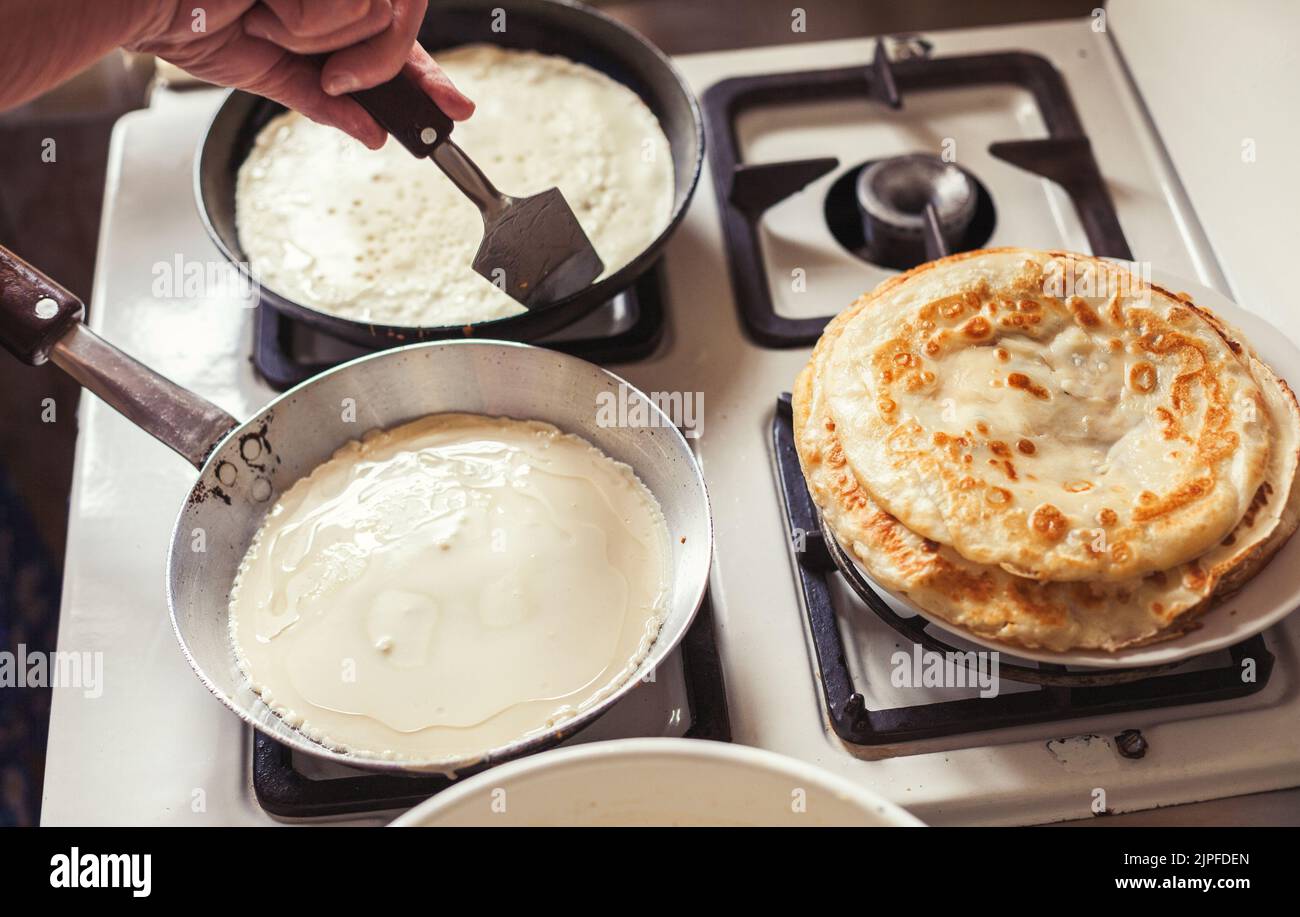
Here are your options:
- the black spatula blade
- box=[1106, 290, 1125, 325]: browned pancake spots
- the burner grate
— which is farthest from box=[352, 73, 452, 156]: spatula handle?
box=[1106, 290, 1125, 325]: browned pancake spots

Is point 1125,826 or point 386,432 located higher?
point 386,432

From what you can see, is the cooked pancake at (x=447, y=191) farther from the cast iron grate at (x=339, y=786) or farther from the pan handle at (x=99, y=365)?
the cast iron grate at (x=339, y=786)

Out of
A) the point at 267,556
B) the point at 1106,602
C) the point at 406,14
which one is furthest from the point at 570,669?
the point at 406,14

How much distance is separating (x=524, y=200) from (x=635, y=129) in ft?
1.16

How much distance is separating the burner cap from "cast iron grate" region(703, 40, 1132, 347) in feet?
0.25

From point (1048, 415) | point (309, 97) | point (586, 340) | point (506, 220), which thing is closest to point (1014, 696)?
point (1048, 415)

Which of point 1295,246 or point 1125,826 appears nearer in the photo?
point 1125,826

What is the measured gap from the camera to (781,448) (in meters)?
1.24

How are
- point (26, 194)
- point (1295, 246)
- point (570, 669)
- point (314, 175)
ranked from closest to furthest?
point (570, 669) < point (1295, 246) < point (314, 175) < point (26, 194)

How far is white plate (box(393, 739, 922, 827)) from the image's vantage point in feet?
2.67

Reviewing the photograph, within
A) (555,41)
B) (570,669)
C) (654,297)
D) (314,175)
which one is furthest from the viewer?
(555,41)

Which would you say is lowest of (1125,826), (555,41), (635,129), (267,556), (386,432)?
(1125,826)

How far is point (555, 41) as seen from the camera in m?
1.59

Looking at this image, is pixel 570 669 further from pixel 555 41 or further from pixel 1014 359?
pixel 555 41
